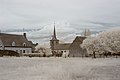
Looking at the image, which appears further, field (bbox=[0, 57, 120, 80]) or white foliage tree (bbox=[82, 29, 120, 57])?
white foliage tree (bbox=[82, 29, 120, 57])

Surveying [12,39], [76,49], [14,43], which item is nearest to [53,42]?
[76,49]

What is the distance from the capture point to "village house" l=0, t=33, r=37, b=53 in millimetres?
98375

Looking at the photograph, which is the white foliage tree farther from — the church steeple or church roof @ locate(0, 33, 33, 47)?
the church steeple

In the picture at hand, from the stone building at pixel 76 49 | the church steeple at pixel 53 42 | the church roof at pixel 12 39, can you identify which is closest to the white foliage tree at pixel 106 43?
the stone building at pixel 76 49

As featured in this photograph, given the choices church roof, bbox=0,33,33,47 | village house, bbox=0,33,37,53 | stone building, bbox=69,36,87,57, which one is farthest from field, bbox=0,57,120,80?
stone building, bbox=69,36,87,57

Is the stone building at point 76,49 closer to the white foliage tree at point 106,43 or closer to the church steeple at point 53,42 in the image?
the white foliage tree at point 106,43

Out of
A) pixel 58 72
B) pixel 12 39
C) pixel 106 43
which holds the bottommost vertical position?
pixel 58 72

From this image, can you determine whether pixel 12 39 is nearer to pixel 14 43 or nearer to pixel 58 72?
pixel 14 43

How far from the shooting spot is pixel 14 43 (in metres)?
102

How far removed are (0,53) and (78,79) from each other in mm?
59667

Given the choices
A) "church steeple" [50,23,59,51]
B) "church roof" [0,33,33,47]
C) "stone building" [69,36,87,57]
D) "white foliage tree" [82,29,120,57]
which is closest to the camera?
"white foliage tree" [82,29,120,57]

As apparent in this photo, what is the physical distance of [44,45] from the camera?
10550cm

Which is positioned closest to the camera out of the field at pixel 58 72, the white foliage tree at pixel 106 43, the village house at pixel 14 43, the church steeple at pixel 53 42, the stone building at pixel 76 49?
the field at pixel 58 72

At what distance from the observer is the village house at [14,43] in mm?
98375
